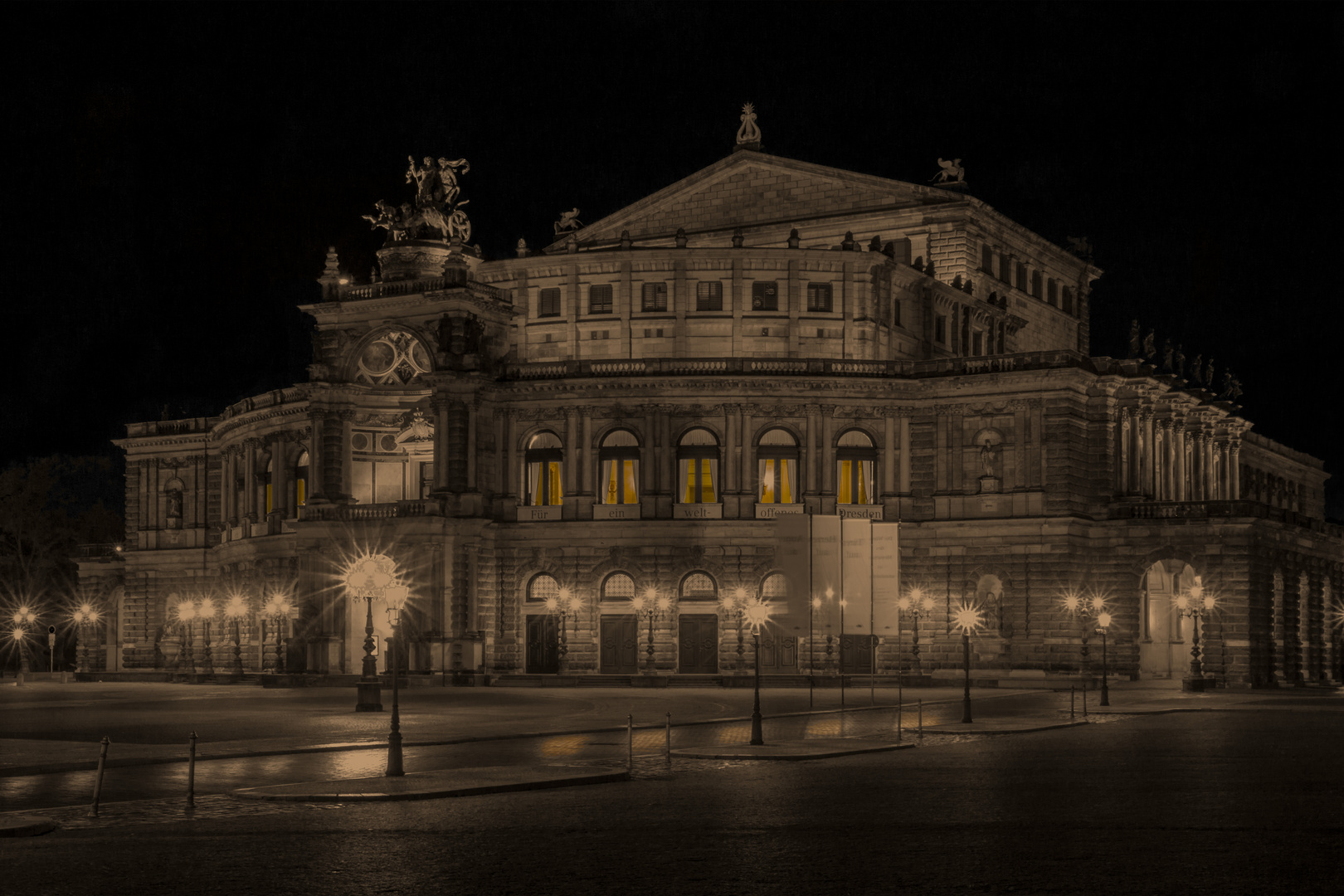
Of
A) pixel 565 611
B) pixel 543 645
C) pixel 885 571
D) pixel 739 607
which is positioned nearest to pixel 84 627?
pixel 543 645

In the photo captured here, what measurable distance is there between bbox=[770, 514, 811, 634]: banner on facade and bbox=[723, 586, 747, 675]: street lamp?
17.1m

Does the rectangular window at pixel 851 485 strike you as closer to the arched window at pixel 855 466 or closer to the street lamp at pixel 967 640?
the arched window at pixel 855 466

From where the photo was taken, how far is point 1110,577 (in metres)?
86.2

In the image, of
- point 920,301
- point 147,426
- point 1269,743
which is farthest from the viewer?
point 147,426

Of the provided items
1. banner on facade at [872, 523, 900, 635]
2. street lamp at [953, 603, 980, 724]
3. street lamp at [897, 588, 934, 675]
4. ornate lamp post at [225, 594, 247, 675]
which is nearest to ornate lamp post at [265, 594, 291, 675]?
ornate lamp post at [225, 594, 247, 675]

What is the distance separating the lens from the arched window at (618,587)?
87562 millimetres

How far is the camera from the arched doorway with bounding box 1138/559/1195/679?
89000mm

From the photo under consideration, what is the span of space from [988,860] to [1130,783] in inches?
427

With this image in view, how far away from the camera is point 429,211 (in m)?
91.6

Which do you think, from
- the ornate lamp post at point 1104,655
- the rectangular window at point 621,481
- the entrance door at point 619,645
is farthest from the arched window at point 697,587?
the ornate lamp post at point 1104,655

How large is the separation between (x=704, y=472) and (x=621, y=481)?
4172mm

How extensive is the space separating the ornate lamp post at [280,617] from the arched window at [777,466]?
25724 mm

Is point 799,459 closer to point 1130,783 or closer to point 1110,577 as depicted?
point 1110,577

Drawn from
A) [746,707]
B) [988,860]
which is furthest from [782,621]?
[988,860]
